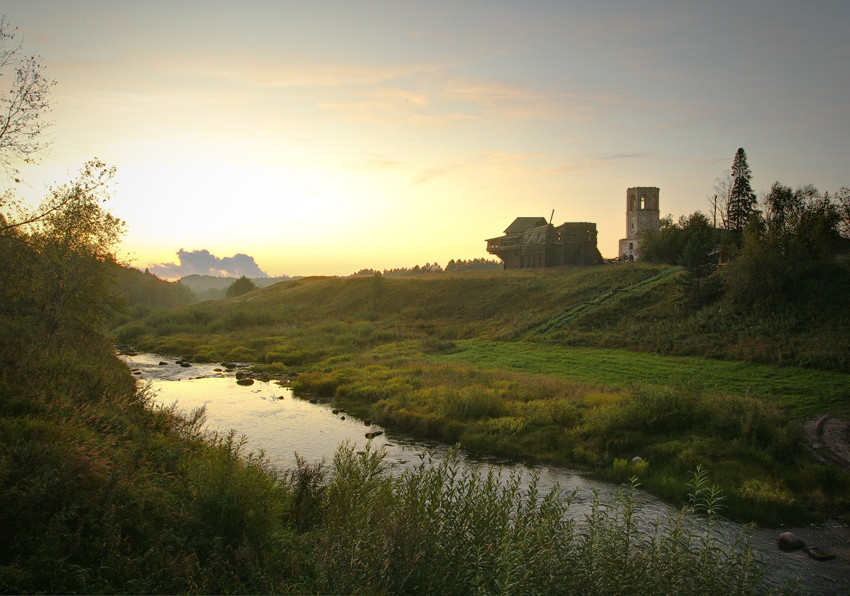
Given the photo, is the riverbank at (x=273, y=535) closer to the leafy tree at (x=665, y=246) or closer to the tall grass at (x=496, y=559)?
the tall grass at (x=496, y=559)

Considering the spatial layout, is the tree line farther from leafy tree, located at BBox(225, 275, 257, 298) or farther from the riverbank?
leafy tree, located at BBox(225, 275, 257, 298)

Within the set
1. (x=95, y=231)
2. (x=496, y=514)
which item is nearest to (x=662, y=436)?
(x=496, y=514)

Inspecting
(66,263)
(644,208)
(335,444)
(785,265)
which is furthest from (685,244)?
(66,263)

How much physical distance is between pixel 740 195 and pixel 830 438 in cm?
6602

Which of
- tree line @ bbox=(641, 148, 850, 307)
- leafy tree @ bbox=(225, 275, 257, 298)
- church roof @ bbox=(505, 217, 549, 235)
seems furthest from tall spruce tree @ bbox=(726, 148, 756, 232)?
leafy tree @ bbox=(225, 275, 257, 298)

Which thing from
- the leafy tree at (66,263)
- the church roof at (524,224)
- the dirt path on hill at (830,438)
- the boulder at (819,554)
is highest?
the church roof at (524,224)

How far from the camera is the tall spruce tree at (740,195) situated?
7169cm

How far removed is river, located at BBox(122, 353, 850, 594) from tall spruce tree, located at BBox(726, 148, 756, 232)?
223ft

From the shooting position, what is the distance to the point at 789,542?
12.2 meters

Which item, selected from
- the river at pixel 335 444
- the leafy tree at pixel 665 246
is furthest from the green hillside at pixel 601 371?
the leafy tree at pixel 665 246

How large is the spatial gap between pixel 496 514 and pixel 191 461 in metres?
8.53

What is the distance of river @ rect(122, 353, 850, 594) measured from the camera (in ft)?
37.3

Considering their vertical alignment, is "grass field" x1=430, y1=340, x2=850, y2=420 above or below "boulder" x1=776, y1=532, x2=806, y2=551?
above

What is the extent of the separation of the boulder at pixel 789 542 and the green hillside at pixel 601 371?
137 cm
